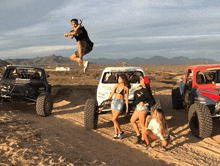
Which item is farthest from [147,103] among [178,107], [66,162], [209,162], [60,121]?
[178,107]

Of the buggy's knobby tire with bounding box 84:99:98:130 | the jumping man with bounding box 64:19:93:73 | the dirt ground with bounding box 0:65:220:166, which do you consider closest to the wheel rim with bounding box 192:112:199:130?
the dirt ground with bounding box 0:65:220:166

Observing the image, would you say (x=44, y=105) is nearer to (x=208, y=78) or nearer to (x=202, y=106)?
(x=202, y=106)

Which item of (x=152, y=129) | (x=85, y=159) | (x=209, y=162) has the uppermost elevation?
(x=152, y=129)

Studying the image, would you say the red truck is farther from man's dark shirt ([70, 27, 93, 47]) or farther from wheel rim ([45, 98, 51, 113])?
wheel rim ([45, 98, 51, 113])

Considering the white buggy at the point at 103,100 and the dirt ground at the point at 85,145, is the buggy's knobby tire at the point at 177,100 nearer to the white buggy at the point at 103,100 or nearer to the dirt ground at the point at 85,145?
the dirt ground at the point at 85,145

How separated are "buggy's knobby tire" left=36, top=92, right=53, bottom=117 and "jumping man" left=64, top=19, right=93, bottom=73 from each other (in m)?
4.02

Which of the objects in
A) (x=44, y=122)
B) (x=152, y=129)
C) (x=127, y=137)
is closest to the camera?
(x=152, y=129)

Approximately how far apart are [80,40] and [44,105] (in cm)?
448

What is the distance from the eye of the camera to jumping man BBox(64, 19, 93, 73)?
4684 mm

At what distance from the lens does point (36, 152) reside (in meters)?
4.79

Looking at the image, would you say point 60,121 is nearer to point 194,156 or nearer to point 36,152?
point 36,152

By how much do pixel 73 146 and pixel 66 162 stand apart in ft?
3.75

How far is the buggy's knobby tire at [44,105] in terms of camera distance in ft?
28.5

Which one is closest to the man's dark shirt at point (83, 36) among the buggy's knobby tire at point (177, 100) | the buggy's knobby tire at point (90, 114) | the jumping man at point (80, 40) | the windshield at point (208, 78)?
the jumping man at point (80, 40)
